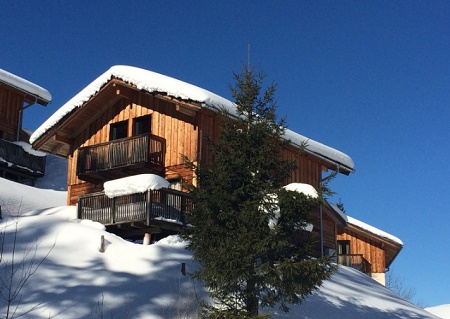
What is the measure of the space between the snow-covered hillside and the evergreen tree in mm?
1175

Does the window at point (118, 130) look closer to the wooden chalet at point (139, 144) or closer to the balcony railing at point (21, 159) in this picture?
the wooden chalet at point (139, 144)

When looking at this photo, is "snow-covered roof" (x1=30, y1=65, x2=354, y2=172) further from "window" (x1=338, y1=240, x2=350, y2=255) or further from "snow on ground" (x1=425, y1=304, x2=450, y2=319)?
"window" (x1=338, y1=240, x2=350, y2=255)

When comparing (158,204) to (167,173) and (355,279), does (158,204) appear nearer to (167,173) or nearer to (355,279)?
(167,173)

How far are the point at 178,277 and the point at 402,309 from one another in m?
7.26

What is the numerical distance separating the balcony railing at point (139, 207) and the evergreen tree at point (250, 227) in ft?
20.8

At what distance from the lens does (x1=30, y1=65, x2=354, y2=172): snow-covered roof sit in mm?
22609

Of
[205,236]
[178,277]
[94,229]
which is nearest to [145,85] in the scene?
[94,229]

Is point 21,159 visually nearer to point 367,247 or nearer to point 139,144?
point 139,144

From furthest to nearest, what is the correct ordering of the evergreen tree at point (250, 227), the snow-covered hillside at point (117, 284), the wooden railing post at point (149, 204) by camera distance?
the wooden railing post at point (149, 204) → the snow-covered hillside at point (117, 284) → the evergreen tree at point (250, 227)

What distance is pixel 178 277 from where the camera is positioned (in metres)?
16.5

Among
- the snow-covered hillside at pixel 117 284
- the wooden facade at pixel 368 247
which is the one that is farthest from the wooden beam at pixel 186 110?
the wooden facade at pixel 368 247

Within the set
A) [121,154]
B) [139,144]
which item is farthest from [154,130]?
[121,154]

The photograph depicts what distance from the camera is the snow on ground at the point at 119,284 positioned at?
14398 millimetres

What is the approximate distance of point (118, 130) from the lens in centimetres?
2709
